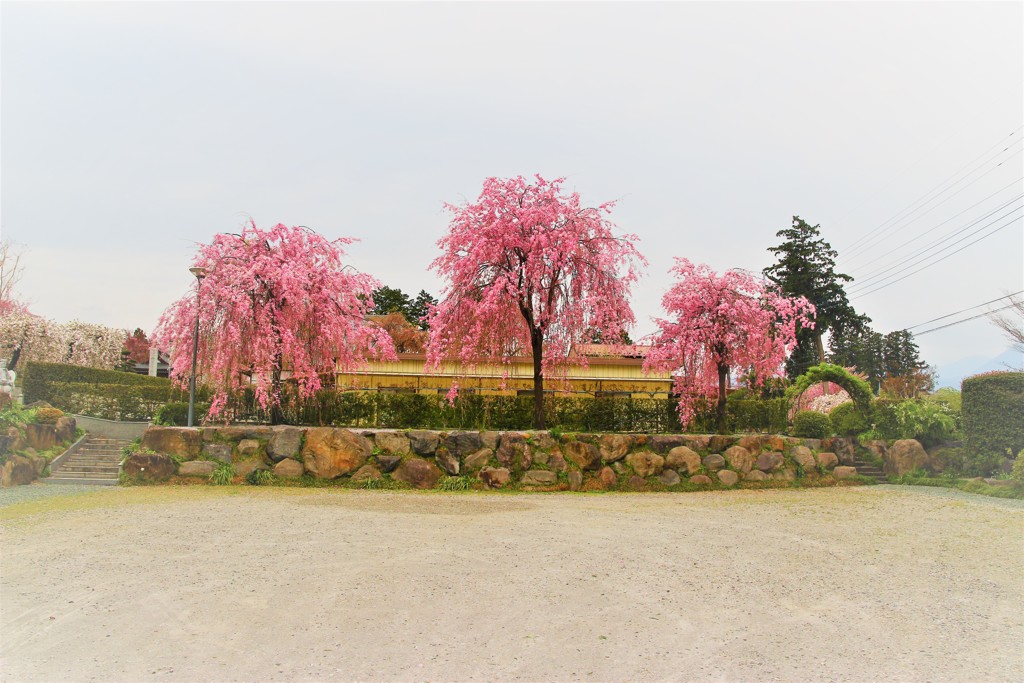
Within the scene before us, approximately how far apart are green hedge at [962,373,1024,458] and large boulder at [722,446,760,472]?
626 centimetres

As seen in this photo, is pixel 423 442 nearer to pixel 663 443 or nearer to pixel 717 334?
pixel 663 443

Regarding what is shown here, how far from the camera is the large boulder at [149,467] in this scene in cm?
1475

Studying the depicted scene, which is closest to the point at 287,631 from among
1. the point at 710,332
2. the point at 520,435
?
the point at 520,435

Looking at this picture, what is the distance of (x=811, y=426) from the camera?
1855cm

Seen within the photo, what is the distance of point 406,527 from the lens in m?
9.74

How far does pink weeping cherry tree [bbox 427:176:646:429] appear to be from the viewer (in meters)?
16.7

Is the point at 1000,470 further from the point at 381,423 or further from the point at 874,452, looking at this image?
the point at 381,423

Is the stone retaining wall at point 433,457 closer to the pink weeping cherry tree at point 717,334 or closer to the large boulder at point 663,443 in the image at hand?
the large boulder at point 663,443

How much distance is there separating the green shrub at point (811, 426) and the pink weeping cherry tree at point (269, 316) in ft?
41.0

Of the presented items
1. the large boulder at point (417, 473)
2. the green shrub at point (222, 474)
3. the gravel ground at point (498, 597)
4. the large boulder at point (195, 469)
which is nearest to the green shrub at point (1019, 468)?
the gravel ground at point (498, 597)

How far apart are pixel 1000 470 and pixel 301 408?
18.0 meters

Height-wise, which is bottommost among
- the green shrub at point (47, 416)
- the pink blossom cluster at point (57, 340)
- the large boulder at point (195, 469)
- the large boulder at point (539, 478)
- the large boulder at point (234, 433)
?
the large boulder at point (539, 478)

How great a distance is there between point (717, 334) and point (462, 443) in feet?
26.2

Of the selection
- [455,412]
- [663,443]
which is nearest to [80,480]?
[455,412]
